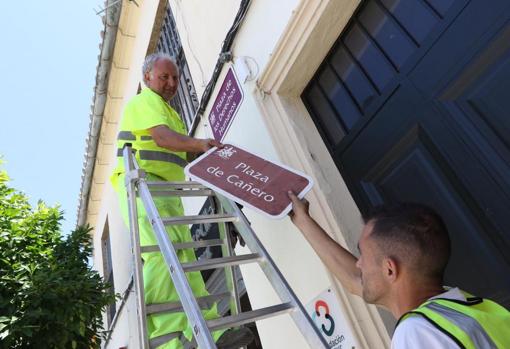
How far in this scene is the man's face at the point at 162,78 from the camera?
3154 millimetres

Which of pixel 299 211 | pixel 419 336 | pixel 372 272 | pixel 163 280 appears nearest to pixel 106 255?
pixel 163 280

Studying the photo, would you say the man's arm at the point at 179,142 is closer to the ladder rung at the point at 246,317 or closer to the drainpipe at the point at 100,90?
the ladder rung at the point at 246,317

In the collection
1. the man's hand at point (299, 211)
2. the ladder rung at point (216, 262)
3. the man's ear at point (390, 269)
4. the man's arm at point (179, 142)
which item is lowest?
the man's ear at point (390, 269)

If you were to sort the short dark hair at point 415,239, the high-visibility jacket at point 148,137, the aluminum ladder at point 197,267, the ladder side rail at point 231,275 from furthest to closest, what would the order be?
the high-visibility jacket at point 148,137 < the ladder side rail at point 231,275 < the aluminum ladder at point 197,267 < the short dark hair at point 415,239

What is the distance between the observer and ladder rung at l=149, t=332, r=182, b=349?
1.97m

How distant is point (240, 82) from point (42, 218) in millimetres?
4039

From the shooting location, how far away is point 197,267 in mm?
1966

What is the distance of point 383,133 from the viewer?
8.07 feet

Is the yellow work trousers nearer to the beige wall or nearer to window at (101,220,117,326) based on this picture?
the beige wall

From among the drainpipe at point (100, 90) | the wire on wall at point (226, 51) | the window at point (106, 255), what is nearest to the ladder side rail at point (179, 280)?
the wire on wall at point (226, 51)

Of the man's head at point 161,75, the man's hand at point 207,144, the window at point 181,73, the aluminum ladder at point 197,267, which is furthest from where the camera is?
the window at point 181,73

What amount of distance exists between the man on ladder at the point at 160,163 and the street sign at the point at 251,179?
0.68ft

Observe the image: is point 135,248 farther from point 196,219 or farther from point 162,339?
point 162,339

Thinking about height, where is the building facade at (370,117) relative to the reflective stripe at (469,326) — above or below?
above
